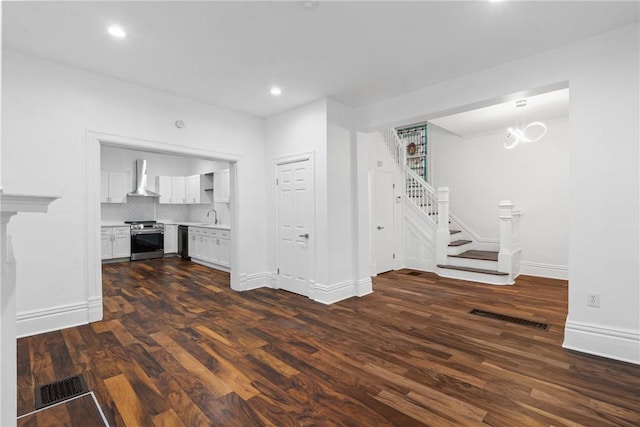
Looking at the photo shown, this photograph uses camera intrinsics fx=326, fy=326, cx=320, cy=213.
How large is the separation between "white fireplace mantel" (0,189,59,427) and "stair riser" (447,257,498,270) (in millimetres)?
6044

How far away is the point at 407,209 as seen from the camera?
6.88 meters


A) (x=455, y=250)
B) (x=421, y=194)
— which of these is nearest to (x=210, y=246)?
(x=421, y=194)

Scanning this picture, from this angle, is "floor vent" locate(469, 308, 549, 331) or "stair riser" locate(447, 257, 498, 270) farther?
"stair riser" locate(447, 257, 498, 270)

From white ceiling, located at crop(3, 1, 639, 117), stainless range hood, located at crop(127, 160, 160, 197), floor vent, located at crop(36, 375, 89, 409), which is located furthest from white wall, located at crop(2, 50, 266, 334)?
stainless range hood, located at crop(127, 160, 160, 197)

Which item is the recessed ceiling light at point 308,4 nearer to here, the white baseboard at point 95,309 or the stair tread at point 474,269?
the white baseboard at point 95,309

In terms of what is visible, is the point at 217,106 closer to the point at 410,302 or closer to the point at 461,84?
the point at 461,84

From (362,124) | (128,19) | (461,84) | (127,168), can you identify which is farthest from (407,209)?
(127,168)

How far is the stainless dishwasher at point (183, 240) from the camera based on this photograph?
811 centimetres

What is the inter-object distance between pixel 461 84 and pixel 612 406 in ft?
10.7

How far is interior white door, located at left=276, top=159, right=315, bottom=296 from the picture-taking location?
15.6 feet

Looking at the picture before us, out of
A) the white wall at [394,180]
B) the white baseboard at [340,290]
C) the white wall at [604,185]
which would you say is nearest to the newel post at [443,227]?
the white wall at [394,180]

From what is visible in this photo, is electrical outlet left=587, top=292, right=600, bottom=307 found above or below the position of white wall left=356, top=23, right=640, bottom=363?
below

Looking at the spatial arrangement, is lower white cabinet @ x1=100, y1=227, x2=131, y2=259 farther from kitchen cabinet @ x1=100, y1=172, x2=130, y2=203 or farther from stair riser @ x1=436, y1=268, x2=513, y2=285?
stair riser @ x1=436, y1=268, x2=513, y2=285

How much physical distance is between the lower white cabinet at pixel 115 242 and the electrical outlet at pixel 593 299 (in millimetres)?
8540
